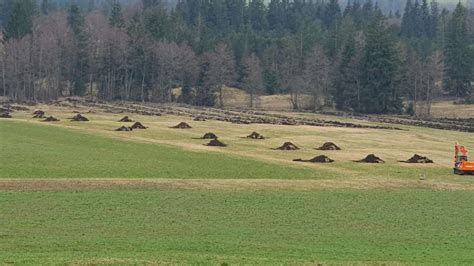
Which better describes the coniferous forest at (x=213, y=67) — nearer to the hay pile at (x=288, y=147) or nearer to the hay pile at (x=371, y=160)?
the hay pile at (x=288, y=147)

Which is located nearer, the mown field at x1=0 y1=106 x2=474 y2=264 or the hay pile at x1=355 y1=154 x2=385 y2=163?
the mown field at x1=0 y1=106 x2=474 y2=264

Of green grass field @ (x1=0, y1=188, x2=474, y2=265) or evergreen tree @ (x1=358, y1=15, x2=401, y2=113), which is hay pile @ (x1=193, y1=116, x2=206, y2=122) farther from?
green grass field @ (x1=0, y1=188, x2=474, y2=265)

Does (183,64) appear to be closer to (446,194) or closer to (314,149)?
(314,149)

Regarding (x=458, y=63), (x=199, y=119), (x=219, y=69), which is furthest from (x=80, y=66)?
(x=458, y=63)

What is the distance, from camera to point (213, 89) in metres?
155

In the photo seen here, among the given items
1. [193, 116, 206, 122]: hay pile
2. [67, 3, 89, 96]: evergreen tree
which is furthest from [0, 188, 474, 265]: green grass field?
[67, 3, 89, 96]: evergreen tree

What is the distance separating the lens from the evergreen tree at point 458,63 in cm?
15362

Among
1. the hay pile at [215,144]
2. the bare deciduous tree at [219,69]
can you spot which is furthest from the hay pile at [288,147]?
the bare deciduous tree at [219,69]

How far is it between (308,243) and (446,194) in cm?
2001

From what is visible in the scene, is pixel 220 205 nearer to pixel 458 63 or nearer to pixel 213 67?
pixel 213 67

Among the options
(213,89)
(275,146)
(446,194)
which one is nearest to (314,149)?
(275,146)

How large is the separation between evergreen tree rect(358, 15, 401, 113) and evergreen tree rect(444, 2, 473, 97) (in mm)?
17852

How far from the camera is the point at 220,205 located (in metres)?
38.1

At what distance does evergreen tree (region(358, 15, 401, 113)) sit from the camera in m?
138
